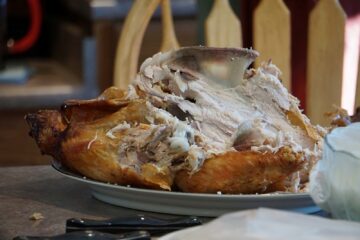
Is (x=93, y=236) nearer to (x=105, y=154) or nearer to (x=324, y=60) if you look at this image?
(x=105, y=154)

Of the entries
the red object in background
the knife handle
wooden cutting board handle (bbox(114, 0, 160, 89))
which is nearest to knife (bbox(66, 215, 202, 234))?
the knife handle

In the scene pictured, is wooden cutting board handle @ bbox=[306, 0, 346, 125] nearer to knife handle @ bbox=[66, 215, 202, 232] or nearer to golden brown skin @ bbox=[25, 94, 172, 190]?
golden brown skin @ bbox=[25, 94, 172, 190]

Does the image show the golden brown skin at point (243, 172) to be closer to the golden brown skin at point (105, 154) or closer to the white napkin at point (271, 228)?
the golden brown skin at point (105, 154)

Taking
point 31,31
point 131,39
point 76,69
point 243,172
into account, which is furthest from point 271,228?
point 31,31

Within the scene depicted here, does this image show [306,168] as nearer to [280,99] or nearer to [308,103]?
[280,99]

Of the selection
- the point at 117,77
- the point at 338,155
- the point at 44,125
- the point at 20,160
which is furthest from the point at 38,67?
the point at 338,155

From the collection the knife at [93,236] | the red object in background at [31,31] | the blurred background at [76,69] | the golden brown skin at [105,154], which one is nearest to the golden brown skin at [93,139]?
the golden brown skin at [105,154]
